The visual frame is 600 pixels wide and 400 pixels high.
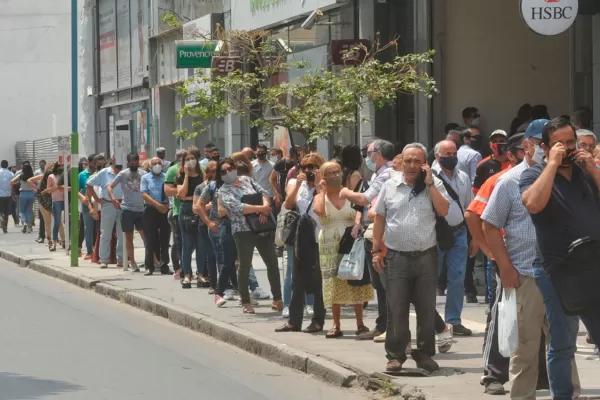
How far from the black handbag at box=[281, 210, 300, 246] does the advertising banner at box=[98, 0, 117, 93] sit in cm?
2782

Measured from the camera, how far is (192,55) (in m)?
25.6

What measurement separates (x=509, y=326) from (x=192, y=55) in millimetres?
18122

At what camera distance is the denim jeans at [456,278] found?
39.8 feet

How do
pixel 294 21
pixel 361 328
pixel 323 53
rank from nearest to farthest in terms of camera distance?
pixel 361 328 → pixel 323 53 → pixel 294 21

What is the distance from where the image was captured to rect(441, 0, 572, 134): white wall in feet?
70.7

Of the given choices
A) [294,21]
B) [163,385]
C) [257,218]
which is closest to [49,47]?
[294,21]

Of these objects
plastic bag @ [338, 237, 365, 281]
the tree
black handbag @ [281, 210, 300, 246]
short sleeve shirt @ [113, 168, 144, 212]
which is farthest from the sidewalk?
the tree

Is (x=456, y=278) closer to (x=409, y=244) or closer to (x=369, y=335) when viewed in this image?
(x=369, y=335)

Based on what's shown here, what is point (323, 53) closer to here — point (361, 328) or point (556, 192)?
point (361, 328)

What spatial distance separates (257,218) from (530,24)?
390 centimetres

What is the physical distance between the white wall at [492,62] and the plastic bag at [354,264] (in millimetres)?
10193

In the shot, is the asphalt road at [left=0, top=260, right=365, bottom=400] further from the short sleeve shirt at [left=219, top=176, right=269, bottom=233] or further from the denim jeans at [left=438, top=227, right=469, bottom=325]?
the denim jeans at [left=438, top=227, right=469, bottom=325]

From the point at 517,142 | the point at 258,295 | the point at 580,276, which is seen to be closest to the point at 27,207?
the point at 258,295

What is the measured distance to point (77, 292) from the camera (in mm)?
19250
